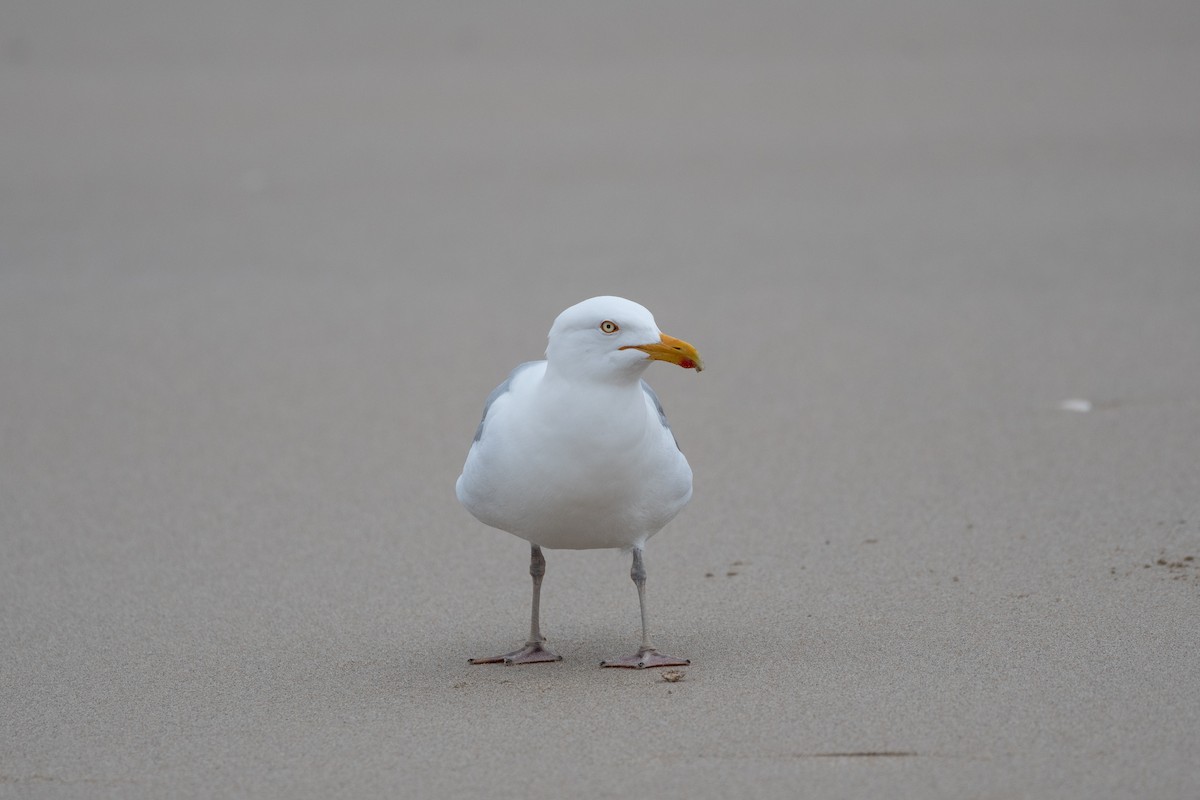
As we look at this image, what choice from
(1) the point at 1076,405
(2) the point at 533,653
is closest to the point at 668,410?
(1) the point at 1076,405

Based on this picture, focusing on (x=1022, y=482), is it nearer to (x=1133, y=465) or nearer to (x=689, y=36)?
(x=1133, y=465)

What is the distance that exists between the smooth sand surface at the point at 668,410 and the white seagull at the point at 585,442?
1.55 ft

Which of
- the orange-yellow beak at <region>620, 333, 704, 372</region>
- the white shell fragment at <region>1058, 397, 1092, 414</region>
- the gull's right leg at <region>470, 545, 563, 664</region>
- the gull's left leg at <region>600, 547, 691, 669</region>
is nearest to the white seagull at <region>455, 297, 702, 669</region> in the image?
the orange-yellow beak at <region>620, 333, 704, 372</region>

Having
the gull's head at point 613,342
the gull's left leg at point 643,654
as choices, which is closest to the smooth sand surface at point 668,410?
the gull's left leg at point 643,654

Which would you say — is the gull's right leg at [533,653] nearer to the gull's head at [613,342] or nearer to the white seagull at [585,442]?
the white seagull at [585,442]

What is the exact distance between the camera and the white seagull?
374 cm

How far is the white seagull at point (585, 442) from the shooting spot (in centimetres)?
374

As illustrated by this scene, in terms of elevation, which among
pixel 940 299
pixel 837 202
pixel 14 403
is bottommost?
pixel 14 403

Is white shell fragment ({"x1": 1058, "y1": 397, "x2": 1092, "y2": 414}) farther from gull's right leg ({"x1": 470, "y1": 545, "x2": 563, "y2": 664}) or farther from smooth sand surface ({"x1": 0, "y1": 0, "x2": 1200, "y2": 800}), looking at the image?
gull's right leg ({"x1": 470, "y1": 545, "x2": 563, "y2": 664})

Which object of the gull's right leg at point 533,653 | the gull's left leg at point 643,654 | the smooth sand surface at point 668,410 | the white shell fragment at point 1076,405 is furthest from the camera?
the white shell fragment at point 1076,405

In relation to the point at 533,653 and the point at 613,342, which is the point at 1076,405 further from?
the point at 613,342

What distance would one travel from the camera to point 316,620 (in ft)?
15.1

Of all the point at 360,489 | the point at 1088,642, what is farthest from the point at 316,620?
the point at 1088,642

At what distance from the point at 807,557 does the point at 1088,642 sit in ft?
3.64
